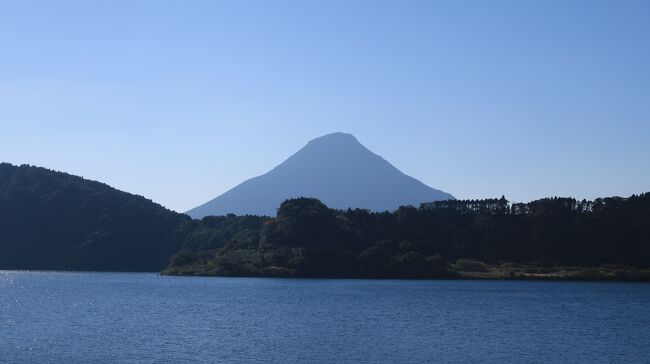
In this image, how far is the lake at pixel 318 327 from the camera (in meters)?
51.2

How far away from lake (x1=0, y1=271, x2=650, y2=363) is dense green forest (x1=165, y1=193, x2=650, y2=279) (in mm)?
49808

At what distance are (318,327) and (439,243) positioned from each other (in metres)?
106

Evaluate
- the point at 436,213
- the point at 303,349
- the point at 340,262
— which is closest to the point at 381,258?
the point at 340,262

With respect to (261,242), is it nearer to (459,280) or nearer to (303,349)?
(459,280)

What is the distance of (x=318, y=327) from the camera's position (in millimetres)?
67188

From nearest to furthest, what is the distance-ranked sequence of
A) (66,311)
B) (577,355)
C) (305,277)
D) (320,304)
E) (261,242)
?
(577,355) < (66,311) < (320,304) < (305,277) < (261,242)

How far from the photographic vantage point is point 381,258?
162250 millimetres

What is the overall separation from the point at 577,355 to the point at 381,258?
359 feet

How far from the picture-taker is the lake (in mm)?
51188

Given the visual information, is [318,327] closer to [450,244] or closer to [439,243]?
[439,243]

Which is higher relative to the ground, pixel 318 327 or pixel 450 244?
pixel 450 244

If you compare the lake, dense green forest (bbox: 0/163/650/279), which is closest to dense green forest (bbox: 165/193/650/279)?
dense green forest (bbox: 0/163/650/279)

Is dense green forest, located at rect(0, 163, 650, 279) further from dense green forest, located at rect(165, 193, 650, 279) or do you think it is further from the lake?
the lake

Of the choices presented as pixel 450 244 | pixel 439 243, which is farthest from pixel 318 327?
pixel 450 244
